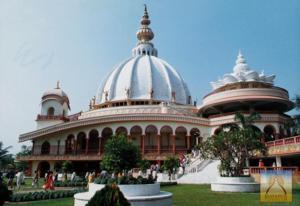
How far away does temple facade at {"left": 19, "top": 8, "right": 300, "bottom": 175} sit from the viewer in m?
40.5

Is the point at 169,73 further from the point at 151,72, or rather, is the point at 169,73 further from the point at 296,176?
the point at 296,176

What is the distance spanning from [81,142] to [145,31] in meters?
32.2

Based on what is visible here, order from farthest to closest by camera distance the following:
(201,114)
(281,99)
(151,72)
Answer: (151,72)
(201,114)
(281,99)

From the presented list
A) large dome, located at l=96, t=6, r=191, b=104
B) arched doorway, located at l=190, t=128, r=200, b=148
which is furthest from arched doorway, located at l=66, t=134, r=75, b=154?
arched doorway, located at l=190, t=128, r=200, b=148

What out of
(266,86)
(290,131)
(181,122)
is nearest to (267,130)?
(290,131)

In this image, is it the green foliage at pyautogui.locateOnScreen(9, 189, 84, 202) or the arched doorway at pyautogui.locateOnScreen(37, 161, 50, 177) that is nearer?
the green foliage at pyautogui.locateOnScreen(9, 189, 84, 202)

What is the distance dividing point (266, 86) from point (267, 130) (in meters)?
5.72

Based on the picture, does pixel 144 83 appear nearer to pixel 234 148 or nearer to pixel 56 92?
pixel 56 92

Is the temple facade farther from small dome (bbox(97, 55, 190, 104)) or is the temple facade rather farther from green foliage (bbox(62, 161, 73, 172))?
green foliage (bbox(62, 161, 73, 172))

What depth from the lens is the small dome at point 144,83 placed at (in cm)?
5388

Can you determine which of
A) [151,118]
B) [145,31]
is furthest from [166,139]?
[145,31]

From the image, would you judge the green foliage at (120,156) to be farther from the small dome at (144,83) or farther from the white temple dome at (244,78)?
the small dome at (144,83)

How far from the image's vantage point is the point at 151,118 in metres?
43.2

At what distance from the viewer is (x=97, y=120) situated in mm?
44625
